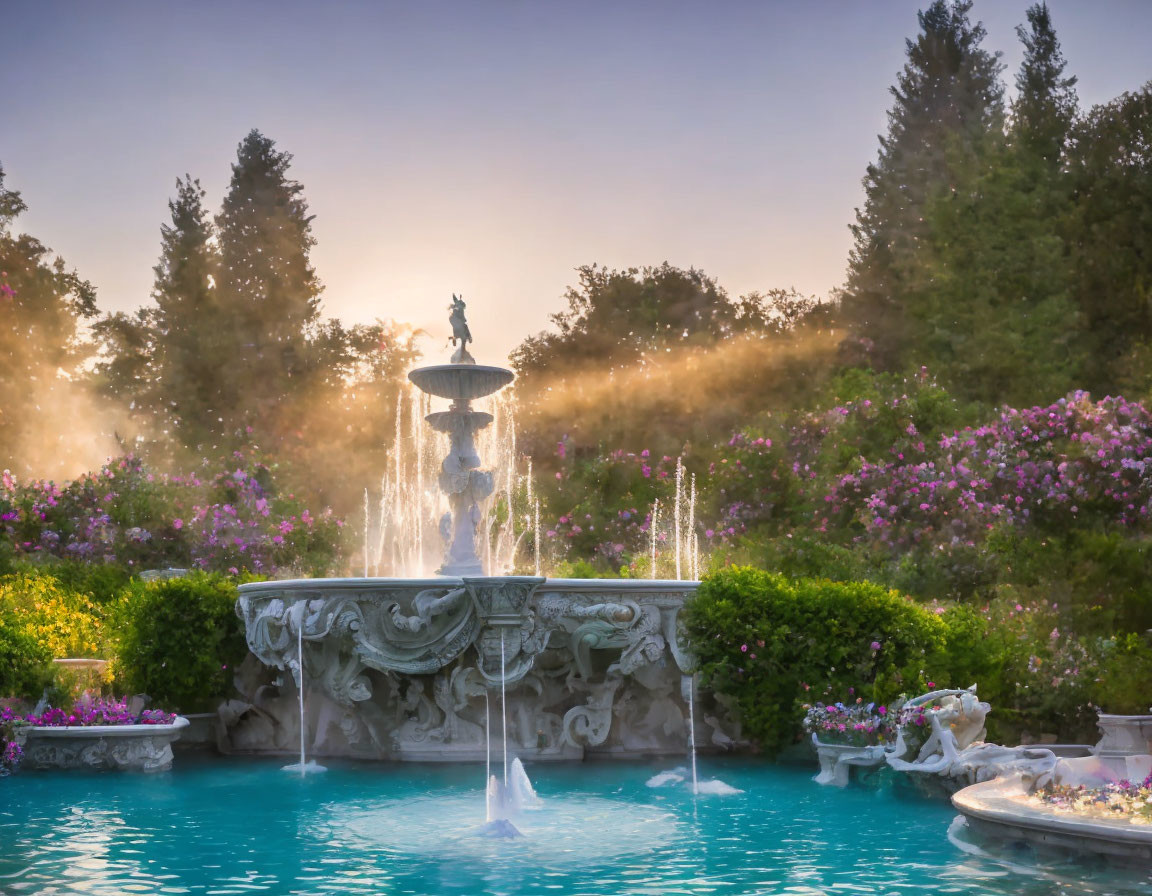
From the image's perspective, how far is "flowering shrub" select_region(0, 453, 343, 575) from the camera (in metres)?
20.6

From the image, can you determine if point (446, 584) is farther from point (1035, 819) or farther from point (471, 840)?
point (1035, 819)

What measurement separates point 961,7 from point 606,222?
18.5 meters

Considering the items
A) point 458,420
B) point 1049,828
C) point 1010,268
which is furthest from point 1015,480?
point 1049,828

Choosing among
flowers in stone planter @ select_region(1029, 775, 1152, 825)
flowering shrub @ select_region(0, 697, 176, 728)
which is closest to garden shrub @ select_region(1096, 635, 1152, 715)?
flowers in stone planter @ select_region(1029, 775, 1152, 825)

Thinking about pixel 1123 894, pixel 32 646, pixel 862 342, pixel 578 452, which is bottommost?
pixel 1123 894

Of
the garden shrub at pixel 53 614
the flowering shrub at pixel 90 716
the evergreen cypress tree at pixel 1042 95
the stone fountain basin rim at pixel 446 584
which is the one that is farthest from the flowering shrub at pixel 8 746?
the evergreen cypress tree at pixel 1042 95

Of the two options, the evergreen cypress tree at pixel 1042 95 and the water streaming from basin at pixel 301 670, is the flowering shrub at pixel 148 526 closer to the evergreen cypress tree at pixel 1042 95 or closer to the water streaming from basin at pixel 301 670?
the water streaming from basin at pixel 301 670

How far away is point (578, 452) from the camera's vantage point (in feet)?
81.9

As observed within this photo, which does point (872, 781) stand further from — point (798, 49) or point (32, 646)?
point (798, 49)

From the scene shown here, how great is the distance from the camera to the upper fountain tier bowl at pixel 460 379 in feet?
41.6

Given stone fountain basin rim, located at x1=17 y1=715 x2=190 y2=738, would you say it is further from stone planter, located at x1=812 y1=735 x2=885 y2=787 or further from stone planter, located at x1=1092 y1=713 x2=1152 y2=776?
stone planter, located at x1=1092 y1=713 x2=1152 y2=776

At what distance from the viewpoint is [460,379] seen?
1280cm

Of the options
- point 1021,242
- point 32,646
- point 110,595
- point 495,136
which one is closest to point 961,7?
point 1021,242

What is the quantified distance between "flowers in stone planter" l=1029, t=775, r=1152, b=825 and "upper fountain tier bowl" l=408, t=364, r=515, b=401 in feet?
23.7
